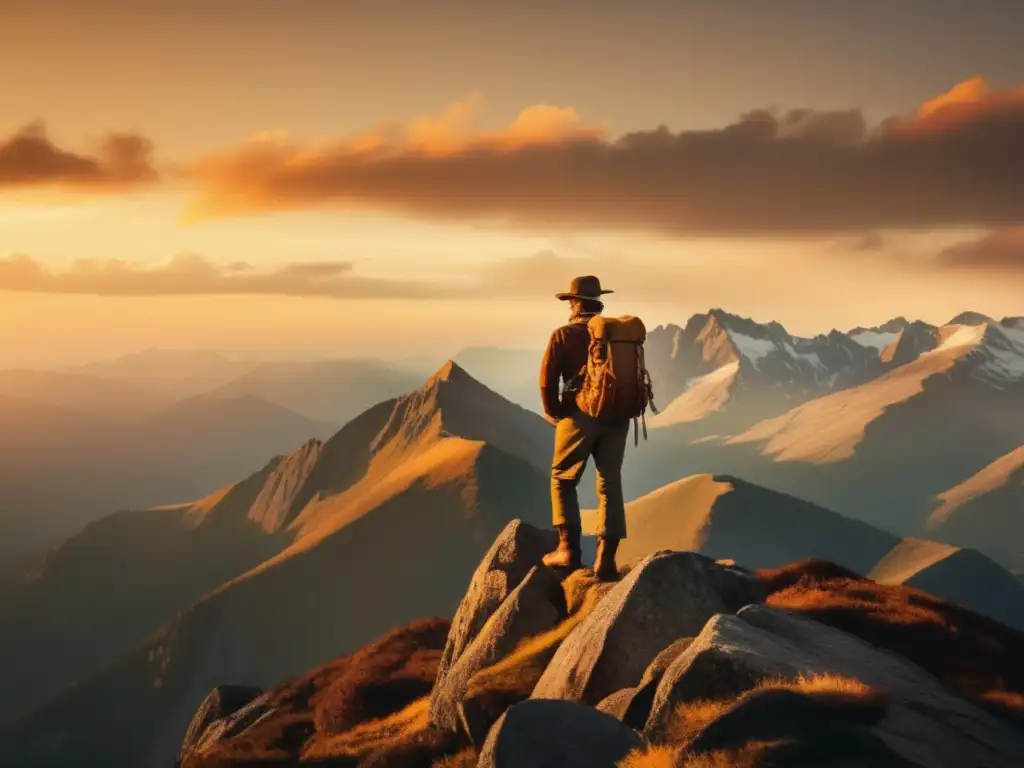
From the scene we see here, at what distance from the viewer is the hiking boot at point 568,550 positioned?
2242 centimetres

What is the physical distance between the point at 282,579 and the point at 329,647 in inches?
754

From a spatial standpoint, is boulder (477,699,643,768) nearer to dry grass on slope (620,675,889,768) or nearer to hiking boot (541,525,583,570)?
dry grass on slope (620,675,889,768)

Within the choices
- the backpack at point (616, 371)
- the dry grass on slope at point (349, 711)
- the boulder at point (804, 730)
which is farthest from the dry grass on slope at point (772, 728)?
the dry grass on slope at point (349, 711)

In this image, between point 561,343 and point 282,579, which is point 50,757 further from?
point 561,343

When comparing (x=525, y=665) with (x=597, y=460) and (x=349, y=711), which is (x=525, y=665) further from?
(x=349, y=711)

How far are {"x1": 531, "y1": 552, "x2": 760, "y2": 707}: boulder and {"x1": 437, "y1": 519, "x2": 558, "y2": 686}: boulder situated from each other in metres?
4.72

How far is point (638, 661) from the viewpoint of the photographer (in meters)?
16.7

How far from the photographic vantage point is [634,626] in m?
17.1

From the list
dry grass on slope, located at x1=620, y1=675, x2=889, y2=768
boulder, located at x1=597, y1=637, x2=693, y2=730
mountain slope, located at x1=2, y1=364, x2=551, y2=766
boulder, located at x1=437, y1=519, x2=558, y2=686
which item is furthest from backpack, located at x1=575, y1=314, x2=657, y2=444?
mountain slope, located at x1=2, y1=364, x2=551, y2=766

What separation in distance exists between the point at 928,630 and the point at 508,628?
9.17 m

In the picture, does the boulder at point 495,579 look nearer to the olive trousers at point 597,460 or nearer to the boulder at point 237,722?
the olive trousers at point 597,460

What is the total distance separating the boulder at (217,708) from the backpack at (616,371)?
26.3 meters

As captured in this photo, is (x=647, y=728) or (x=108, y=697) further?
(x=108, y=697)

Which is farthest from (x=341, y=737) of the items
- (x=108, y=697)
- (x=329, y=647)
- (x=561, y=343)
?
(x=108, y=697)
